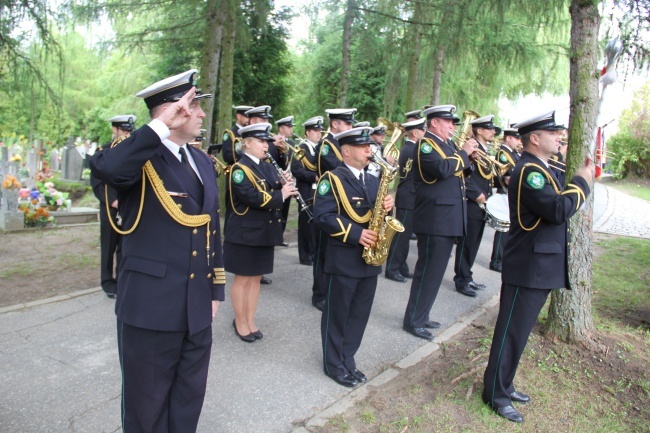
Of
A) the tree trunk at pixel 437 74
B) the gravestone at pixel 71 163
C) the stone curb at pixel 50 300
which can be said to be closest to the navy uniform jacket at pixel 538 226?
the stone curb at pixel 50 300

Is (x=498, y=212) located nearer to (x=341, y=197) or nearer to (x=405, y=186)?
(x=405, y=186)

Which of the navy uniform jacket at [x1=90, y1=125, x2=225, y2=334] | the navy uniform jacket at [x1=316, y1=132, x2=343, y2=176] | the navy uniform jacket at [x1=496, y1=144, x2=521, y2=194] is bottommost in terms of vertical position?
the navy uniform jacket at [x1=90, y1=125, x2=225, y2=334]

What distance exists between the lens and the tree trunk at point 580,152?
14.9 ft

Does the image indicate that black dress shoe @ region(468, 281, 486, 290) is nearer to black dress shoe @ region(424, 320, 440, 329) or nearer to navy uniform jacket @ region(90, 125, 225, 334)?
black dress shoe @ region(424, 320, 440, 329)

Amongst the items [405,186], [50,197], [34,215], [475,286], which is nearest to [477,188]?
[405,186]

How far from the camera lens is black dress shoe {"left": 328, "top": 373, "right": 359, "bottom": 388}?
4.03m

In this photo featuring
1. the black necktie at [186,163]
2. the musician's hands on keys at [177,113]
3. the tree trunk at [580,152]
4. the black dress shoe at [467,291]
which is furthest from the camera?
the black dress shoe at [467,291]

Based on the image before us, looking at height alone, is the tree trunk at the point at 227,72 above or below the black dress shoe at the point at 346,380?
above

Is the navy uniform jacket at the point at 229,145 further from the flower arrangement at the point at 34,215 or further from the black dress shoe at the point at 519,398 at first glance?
the black dress shoe at the point at 519,398

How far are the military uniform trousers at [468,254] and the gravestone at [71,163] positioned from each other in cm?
1381

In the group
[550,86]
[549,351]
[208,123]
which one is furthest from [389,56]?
[549,351]

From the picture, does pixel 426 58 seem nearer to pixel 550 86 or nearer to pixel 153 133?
pixel 550 86

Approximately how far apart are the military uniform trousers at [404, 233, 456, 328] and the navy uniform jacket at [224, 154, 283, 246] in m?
1.55

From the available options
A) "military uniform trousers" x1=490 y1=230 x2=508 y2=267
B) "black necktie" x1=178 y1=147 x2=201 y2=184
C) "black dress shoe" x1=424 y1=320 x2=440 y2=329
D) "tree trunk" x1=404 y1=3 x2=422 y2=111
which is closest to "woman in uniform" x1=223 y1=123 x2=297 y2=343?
"black dress shoe" x1=424 y1=320 x2=440 y2=329
